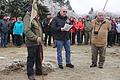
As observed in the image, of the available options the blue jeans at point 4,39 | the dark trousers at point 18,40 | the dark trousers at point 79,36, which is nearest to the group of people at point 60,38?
the blue jeans at point 4,39

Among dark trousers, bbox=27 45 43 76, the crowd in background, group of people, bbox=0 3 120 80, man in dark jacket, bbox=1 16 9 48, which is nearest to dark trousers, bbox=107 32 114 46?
the crowd in background

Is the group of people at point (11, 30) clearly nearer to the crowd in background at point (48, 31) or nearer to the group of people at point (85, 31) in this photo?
the crowd in background at point (48, 31)

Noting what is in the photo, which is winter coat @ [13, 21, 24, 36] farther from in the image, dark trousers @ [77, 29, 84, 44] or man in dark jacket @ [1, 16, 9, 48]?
dark trousers @ [77, 29, 84, 44]

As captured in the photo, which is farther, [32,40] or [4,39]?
[4,39]

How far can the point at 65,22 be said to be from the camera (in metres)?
12.8

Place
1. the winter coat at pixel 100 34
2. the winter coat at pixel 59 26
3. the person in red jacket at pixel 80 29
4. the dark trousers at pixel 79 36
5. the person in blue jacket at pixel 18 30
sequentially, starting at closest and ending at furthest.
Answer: the winter coat at pixel 59 26
the winter coat at pixel 100 34
the person in blue jacket at pixel 18 30
the person in red jacket at pixel 80 29
the dark trousers at pixel 79 36

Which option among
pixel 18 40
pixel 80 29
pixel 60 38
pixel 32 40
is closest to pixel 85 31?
pixel 80 29

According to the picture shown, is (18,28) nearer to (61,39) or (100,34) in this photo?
(61,39)

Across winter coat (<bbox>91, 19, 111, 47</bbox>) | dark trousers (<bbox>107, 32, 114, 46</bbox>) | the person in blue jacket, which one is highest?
winter coat (<bbox>91, 19, 111, 47</bbox>)

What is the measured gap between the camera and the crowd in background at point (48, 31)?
69.2 ft

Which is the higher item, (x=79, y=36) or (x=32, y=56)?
(x=32, y=56)

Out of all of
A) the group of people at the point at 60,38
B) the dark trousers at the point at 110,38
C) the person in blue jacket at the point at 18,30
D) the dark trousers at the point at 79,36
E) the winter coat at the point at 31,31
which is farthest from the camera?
Answer: the dark trousers at the point at 79,36

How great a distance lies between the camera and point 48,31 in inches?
858

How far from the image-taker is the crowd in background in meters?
21.1
